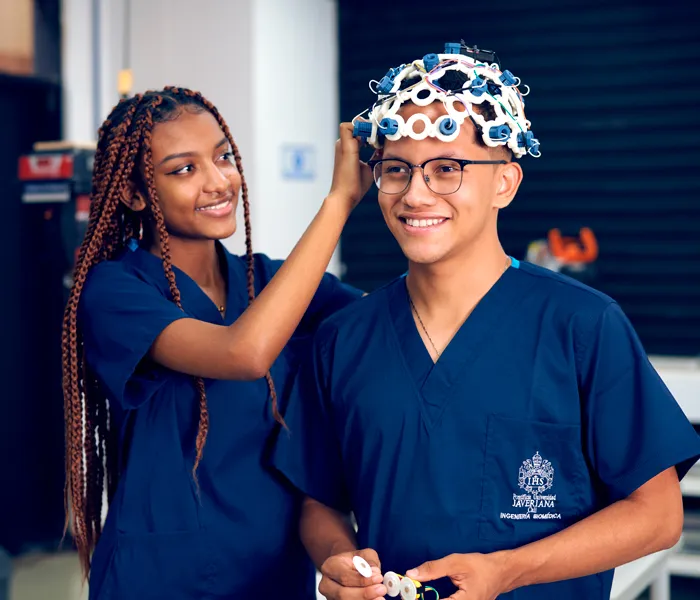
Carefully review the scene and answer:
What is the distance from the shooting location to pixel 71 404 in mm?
1640

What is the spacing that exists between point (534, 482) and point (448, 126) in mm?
531

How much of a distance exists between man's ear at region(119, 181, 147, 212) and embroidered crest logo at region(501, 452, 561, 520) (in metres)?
0.78

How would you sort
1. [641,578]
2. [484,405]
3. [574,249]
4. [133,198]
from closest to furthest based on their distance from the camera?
[484,405] → [133,198] → [641,578] → [574,249]

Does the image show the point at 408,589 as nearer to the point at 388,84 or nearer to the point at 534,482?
the point at 534,482

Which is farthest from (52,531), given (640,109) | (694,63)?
(694,63)

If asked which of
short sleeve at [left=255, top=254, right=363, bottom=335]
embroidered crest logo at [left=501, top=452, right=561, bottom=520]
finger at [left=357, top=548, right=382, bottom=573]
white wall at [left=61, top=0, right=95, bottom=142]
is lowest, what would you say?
finger at [left=357, top=548, right=382, bottom=573]

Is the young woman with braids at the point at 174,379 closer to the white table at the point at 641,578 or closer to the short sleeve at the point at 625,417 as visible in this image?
the short sleeve at the point at 625,417

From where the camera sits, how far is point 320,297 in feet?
5.91

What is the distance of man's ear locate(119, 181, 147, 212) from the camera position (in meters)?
1.66

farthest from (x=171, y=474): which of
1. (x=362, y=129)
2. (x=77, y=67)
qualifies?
(x=77, y=67)

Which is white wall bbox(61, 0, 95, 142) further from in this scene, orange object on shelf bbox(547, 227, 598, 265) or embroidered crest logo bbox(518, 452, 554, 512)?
embroidered crest logo bbox(518, 452, 554, 512)

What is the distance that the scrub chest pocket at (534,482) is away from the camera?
140 centimetres

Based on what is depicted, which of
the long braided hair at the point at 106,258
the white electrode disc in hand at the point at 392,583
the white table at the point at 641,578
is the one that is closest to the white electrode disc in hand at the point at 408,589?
the white electrode disc in hand at the point at 392,583

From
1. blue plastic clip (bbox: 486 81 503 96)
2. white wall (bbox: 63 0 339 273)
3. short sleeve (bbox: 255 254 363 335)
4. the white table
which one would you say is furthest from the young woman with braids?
white wall (bbox: 63 0 339 273)
